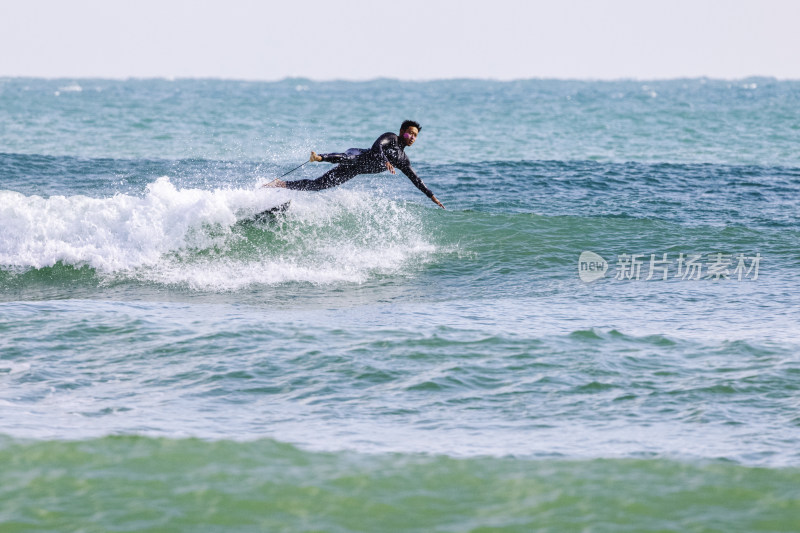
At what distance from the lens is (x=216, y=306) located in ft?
37.0

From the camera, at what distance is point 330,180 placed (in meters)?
13.6

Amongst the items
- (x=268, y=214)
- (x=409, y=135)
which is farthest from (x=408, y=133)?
(x=268, y=214)

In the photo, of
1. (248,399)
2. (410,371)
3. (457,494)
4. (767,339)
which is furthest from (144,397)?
(767,339)

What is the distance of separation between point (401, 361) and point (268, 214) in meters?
7.02

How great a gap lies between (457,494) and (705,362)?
3783 mm

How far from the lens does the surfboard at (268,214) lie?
1491 centimetres

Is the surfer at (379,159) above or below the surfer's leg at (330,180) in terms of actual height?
above

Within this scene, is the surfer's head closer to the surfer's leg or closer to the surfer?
the surfer

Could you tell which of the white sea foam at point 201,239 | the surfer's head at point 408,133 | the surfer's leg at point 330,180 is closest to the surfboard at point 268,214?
the white sea foam at point 201,239

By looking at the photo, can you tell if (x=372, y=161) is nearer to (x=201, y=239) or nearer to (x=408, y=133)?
(x=408, y=133)

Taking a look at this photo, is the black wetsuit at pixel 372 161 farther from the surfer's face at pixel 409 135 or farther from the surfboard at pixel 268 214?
the surfboard at pixel 268 214

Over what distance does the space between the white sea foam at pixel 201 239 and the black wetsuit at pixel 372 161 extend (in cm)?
128

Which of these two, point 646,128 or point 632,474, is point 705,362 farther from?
point 646,128

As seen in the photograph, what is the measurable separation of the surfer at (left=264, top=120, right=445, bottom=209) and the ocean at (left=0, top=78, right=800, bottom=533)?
1280mm
